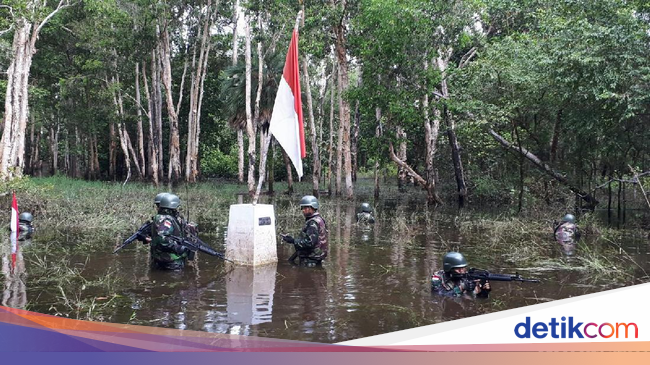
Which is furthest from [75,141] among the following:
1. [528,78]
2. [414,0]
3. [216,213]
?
[528,78]

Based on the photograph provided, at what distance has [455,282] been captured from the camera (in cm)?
742

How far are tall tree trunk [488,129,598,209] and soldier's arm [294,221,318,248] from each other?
1324 centimetres

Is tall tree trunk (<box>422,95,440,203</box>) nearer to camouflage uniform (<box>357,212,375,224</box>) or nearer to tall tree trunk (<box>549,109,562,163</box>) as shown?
tall tree trunk (<box>549,109,562,163</box>)

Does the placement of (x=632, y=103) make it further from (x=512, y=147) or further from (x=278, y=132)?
(x=278, y=132)

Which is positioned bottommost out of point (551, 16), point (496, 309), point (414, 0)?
point (496, 309)

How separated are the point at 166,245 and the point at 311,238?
2.60 meters

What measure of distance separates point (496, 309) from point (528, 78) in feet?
40.1

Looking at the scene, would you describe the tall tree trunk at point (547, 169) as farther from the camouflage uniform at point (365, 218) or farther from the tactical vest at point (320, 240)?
the tactical vest at point (320, 240)

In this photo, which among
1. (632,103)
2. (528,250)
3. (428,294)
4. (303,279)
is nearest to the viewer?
(428,294)

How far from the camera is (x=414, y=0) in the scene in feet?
63.1

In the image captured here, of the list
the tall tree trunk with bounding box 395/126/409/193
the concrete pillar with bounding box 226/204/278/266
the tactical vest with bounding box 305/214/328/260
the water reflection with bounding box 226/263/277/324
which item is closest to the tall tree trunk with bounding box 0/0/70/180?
the concrete pillar with bounding box 226/204/278/266

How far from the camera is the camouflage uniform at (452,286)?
739 cm

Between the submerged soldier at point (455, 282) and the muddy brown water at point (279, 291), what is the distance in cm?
18

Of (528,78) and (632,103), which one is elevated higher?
(528,78)
